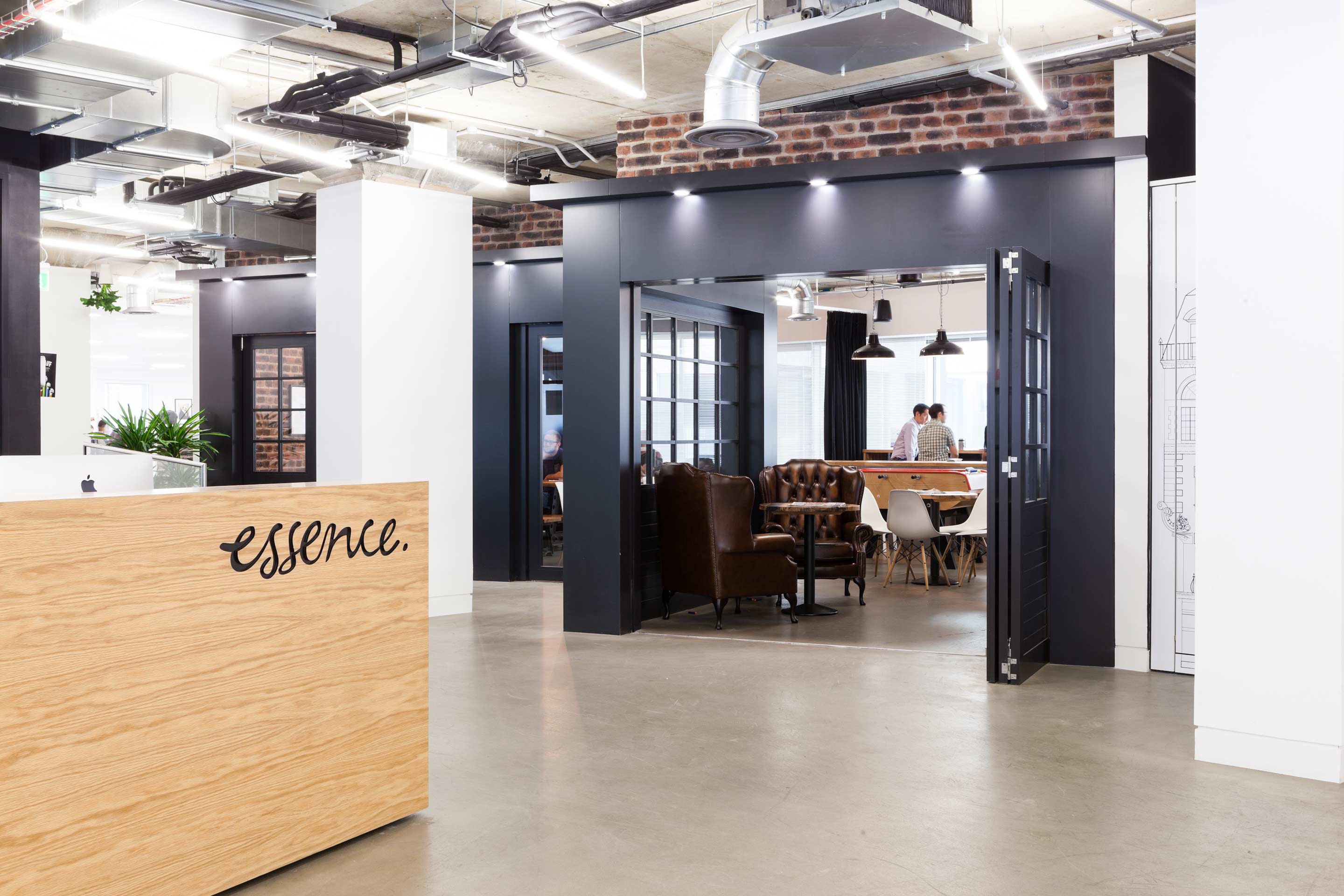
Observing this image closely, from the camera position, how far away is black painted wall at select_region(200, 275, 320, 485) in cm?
1087

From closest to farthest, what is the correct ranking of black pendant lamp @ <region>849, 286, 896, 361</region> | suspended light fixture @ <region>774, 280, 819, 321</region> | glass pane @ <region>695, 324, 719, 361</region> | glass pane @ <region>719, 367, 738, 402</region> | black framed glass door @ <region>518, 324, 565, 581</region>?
1. glass pane @ <region>695, 324, 719, 361</region>
2. glass pane @ <region>719, 367, 738, 402</region>
3. black framed glass door @ <region>518, 324, 565, 581</region>
4. black pendant lamp @ <region>849, 286, 896, 361</region>
5. suspended light fixture @ <region>774, 280, 819, 321</region>

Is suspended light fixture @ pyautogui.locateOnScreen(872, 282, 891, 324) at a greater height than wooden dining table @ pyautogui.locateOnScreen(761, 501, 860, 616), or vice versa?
suspended light fixture @ pyautogui.locateOnScreen(872, 282, 891, 324)

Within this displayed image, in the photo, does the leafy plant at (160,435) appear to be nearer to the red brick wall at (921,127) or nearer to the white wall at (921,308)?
the red brick wall at (921,127)

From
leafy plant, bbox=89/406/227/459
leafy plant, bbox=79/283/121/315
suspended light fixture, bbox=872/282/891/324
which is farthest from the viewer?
suspended light fixture, bbox=872/282/891/324

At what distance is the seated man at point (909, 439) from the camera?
12.4 meters

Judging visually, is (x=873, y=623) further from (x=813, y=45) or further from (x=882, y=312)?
(x=882, y=312)

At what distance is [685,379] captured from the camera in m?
8.27

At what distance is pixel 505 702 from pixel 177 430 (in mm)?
5961

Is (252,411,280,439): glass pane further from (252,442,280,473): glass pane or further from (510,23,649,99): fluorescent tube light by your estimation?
(510,23,649,99): fluorescent tube light

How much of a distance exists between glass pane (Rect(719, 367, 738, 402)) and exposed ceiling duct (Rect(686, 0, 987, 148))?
9.38 ft

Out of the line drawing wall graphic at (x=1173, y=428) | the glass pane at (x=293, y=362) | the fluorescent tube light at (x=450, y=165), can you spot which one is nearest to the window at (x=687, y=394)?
the fluorescent tube light at (x=450, y=165)

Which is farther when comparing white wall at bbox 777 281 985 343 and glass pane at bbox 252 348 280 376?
white wall at bbox 777 281 985 343

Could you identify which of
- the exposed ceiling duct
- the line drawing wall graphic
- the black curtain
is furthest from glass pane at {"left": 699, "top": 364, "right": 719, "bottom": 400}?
the black curtain

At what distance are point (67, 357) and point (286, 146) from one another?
688cm
